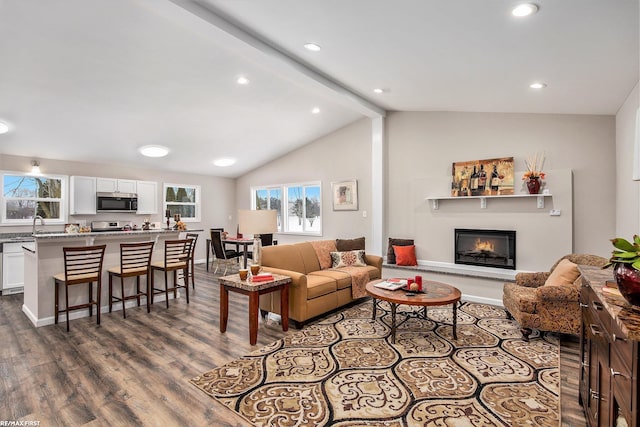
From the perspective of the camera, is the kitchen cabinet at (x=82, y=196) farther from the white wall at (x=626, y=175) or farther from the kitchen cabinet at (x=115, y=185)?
the white wall at (x=626, y=175)

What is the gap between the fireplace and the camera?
190 inches

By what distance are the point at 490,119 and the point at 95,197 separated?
7.26 meters

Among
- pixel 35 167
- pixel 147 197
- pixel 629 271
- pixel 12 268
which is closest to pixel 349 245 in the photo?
pixel 629 271

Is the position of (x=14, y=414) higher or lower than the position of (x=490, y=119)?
lower

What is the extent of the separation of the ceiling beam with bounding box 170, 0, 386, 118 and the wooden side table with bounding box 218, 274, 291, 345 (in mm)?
2471

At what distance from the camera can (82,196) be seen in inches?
246

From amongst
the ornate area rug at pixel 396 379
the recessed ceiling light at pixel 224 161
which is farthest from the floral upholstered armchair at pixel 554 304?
the recessed ceiling light at pixel 224 161

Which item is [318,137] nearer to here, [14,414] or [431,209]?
[431,209]

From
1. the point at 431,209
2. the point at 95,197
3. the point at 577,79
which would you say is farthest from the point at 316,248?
the point at 95,197

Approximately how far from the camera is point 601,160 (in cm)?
419

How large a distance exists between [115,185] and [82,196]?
2.00 feet

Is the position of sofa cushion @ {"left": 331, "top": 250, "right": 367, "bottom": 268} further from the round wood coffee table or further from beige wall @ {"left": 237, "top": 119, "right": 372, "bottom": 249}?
beige wall @ {"left": 237, "top": 119, "right": 372, "bottom": 249}

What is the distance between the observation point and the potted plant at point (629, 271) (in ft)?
4.15

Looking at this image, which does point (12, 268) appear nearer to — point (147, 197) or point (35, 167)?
point (35, 167)
